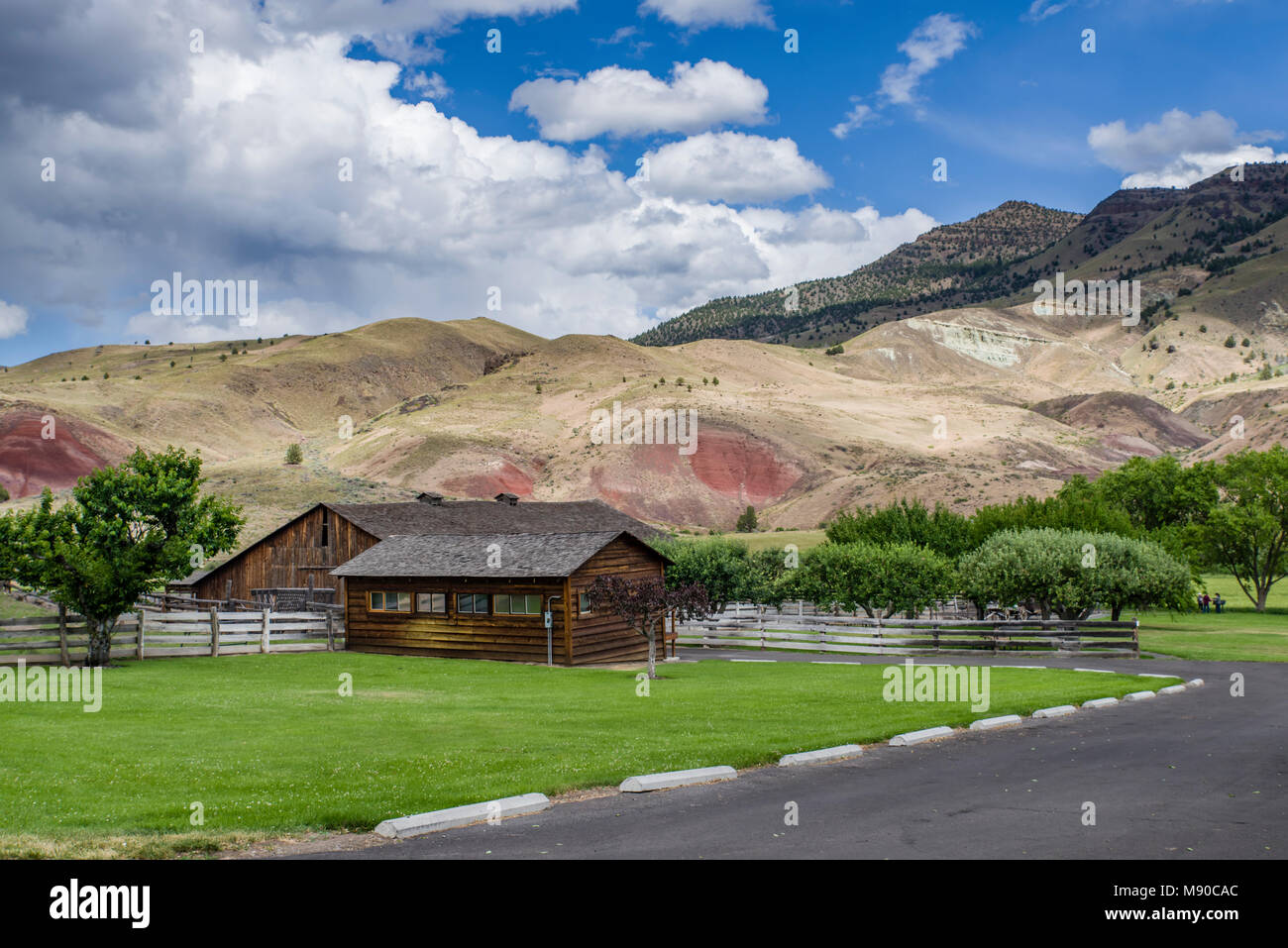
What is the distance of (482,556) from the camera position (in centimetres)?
3672

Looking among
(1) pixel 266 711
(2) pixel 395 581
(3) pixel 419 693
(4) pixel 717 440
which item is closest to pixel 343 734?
(1) pixel 266 711

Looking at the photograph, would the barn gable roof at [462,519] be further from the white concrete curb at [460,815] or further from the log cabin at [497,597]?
the white concrete curb at [460,815]

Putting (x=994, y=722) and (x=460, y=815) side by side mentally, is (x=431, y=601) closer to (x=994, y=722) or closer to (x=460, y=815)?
(x=994, y=722)

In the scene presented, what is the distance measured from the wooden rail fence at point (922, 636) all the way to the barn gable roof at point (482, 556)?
25.2 feet

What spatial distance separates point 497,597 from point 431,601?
324cm

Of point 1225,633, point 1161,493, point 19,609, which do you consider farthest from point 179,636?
point 1161,493

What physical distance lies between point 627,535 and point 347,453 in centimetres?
10046

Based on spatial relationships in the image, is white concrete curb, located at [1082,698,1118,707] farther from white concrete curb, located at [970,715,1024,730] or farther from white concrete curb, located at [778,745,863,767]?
white concrete curb, located at [778,745,863,767]

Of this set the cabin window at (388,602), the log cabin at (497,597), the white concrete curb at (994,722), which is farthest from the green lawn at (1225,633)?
the cabin window at (388,602)

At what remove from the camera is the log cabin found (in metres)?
34.0

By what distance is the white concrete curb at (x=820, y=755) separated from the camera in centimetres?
1452

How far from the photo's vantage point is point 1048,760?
14.7 meters

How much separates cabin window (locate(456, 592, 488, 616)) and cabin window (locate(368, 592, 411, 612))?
248 centimetres
